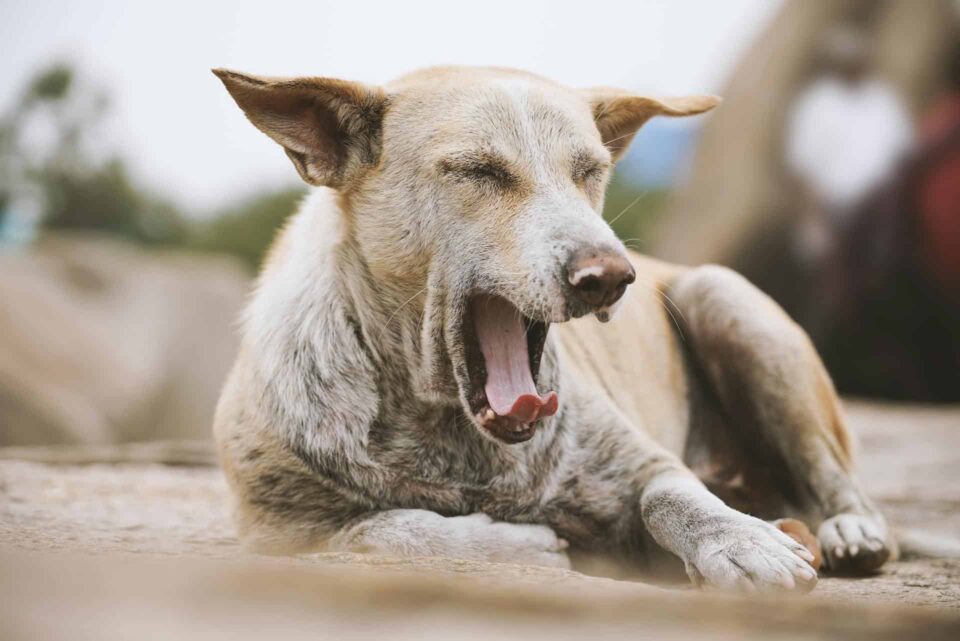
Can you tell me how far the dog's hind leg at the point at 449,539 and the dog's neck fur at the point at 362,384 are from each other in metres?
0.17

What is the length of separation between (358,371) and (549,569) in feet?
A: 3.10

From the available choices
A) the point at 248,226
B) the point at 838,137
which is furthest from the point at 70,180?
the point at 838,137

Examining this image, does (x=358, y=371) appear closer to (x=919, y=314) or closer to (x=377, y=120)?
(x=377, y=120)

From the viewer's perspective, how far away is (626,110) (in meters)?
3.94

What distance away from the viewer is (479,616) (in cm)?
142

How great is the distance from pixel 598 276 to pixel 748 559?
89 centimetres

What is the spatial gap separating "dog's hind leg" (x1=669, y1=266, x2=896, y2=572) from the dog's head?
1.16 meters

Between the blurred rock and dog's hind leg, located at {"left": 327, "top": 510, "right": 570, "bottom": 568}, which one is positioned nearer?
dog's hind leg, located at {"left": 327, "top": 510, "right": 570, "bottom": 568}

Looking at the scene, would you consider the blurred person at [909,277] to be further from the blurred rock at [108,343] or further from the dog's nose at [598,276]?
the dog's nose at [598,276]

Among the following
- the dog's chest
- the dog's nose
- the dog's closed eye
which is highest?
the dog's closed eye

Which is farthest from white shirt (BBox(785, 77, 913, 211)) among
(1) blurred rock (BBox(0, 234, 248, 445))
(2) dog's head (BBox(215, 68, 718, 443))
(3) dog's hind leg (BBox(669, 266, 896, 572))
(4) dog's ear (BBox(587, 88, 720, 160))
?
(2) dog's head (BBox(215, 68, 718, 443))

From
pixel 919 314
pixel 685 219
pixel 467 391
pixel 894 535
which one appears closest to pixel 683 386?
pixel 894 535

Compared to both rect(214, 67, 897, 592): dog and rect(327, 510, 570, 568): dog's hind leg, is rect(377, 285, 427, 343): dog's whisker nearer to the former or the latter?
rect(214, 67, 897, 592): dog

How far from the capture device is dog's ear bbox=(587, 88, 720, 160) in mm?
3883
